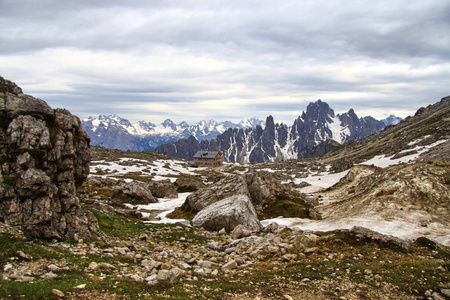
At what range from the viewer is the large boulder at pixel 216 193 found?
3903cm

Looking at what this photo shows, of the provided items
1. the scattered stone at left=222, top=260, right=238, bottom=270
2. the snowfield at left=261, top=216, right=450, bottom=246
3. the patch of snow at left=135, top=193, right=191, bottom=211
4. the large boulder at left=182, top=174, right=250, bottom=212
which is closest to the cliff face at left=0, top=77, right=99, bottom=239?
the scattered stone at left=222, top=260, right=238, bottom=270

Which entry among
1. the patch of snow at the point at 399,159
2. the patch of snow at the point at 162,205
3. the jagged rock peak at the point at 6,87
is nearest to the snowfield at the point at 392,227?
the patch of snow at the point at 162,205

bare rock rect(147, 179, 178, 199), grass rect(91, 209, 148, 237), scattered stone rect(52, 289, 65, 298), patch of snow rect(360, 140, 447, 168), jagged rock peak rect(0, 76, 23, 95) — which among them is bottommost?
bare rock rect(147, 179, 178, 199)

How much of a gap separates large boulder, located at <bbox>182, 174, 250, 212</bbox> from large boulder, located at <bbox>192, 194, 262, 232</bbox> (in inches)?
185

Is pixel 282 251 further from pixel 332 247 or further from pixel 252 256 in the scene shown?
pixel 332 247

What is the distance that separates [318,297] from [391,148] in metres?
140

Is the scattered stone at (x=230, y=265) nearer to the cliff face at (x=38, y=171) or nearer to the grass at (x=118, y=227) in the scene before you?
the cliff face at (x=38, y=171)

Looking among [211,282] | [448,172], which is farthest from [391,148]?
[211,282]

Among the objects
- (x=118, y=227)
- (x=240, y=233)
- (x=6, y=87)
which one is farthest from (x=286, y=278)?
(x=6, y=87)

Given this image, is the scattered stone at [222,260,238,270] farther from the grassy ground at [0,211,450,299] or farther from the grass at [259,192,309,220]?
the grass at [259,192,309,220]

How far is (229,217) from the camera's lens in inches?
1235

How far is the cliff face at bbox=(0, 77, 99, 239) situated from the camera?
1770 cm

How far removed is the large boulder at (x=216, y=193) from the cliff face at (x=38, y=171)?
58.3ft

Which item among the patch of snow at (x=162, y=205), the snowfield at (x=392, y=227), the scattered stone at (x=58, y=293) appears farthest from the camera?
the patch of snow at (x=162, y=205)
